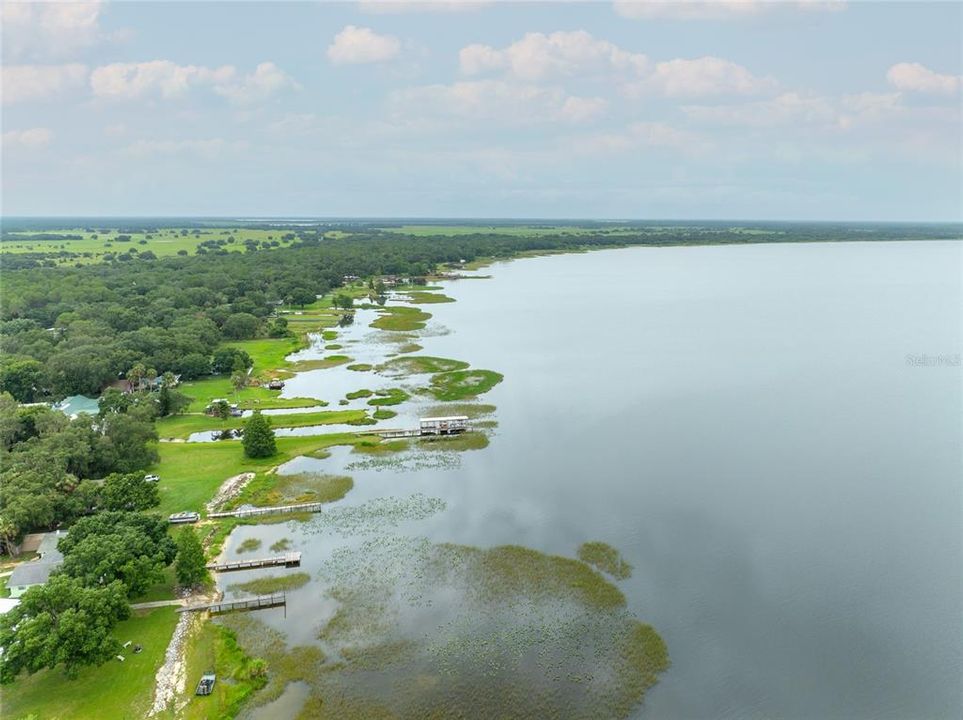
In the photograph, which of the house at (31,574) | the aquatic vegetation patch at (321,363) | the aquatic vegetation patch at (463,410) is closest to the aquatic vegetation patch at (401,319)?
the aquatic vegetation patch at (321,363)

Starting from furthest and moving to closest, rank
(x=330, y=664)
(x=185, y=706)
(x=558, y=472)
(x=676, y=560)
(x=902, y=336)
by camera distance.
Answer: (x=902, y=336) < (x=558, y=472) < (x=676, y=560) < (x=330, y=664) < (x=185, y=706)

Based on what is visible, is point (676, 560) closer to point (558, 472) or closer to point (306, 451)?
point (558, 472)

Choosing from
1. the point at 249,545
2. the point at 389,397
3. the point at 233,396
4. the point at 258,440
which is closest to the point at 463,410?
the point at 389,397

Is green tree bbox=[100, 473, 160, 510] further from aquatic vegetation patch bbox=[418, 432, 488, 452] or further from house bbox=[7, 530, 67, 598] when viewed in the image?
aquatic vegetation patch bbox=[418, 432, 488, 452]

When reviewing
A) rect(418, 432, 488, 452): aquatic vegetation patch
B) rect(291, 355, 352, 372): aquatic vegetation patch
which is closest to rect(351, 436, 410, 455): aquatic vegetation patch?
rect(418, 432, 488, 452): aquatic vegetation patch

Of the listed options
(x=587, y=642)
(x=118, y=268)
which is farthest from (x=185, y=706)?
(x=118, y=268)

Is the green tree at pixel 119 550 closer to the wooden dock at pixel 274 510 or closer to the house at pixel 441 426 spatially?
the wooden dock at pixel 274 510
